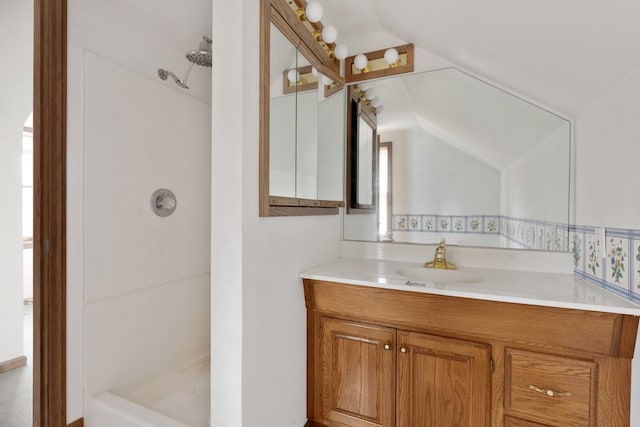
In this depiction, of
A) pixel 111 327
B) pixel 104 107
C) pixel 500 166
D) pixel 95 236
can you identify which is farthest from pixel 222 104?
pixel 500 166

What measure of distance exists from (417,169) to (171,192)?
1.58 m

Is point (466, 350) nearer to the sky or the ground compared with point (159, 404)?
nearer to the sky

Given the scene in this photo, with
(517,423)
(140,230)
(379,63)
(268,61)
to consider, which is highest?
(379,63)

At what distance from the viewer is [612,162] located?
116 cm

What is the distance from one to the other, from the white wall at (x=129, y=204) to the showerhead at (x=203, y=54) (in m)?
0.37

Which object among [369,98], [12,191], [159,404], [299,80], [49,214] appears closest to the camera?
[49,214]

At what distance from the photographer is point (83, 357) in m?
1.49

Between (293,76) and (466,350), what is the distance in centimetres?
142

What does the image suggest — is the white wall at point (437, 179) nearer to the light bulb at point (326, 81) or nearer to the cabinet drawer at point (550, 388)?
the light bulb at point (326, 81)

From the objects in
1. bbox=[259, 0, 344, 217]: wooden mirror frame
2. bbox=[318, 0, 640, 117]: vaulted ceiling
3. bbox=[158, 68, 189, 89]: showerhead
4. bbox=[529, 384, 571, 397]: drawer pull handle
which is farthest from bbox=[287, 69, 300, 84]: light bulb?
bbox=[529, 384, 571, 397]: drawer pull handle

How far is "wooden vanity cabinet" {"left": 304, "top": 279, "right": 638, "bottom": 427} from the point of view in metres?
1.03

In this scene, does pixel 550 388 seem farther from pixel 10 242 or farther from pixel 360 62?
pixel 10 242

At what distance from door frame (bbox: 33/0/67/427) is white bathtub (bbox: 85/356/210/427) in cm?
17

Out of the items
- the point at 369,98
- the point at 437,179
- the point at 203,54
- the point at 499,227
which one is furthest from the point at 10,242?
the point at 499,227
